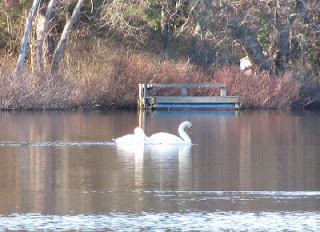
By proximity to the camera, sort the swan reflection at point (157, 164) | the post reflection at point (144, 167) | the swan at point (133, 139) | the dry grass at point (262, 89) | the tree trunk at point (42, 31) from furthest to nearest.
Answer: the dry grass at point (262, 89) → the tree trunk at point (42, 31) → the swan at point (133, 139) → the swan reflection at point (157, 164) → the post reflection at point (144, 167)

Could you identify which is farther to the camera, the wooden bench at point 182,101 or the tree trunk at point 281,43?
the tree trunk at point 281,43

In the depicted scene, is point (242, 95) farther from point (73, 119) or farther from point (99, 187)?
point (99, 187)

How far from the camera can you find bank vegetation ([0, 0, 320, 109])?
38053mm

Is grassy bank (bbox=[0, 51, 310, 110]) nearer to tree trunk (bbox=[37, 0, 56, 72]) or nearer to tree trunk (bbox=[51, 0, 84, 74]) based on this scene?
tree trunk (bbox=[51, 0, 84, 74])

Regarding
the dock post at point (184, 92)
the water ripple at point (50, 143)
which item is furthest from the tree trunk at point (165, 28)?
the water ripple at point (50, 143)

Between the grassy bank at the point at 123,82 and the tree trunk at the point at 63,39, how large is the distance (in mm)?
479

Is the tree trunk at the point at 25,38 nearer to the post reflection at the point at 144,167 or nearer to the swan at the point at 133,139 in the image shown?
the post reflection at the point at 144,167

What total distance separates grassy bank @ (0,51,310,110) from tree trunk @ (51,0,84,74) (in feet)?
1.57

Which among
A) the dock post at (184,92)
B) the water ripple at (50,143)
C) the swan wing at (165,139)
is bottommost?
the water ripple at (50,143)

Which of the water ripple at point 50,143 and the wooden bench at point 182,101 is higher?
the wooden bench at point 182,101

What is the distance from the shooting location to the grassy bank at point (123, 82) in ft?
117

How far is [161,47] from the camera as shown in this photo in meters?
42.6

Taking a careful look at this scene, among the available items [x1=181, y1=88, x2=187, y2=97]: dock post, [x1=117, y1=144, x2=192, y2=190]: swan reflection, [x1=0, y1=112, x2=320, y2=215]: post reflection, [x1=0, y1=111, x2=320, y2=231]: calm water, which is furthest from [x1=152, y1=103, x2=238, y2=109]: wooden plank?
[x1=117, y1=144, x2=192, y2=190]: swan reflection

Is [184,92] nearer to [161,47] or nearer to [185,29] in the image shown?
[185,29]
